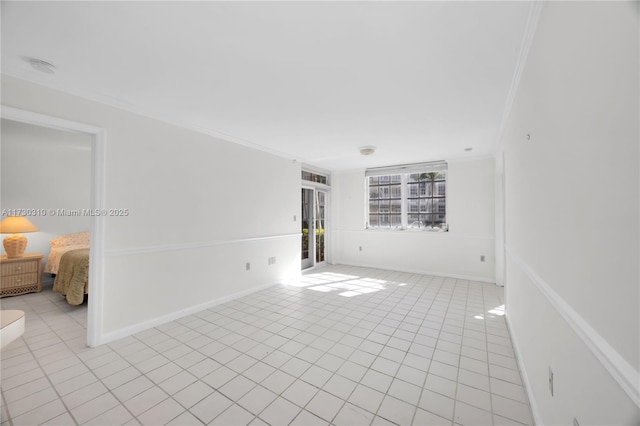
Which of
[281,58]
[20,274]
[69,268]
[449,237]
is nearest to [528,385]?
[281,58]

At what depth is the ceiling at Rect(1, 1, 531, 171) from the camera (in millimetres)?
1556

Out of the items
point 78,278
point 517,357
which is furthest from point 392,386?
point 78,278

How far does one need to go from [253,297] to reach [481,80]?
4.00 metres

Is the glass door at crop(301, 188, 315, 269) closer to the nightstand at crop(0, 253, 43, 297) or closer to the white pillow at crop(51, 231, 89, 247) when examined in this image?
the white pillow at crop(51, 231, 89, 247)

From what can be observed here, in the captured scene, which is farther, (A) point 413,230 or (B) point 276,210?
(A) point 413,230

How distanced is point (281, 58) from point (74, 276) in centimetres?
408

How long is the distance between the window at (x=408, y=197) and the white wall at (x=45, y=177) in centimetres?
583

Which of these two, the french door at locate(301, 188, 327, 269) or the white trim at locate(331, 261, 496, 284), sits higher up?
the french door at locate(301, 188, 327, 269)

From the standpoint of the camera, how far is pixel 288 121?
10.7ft

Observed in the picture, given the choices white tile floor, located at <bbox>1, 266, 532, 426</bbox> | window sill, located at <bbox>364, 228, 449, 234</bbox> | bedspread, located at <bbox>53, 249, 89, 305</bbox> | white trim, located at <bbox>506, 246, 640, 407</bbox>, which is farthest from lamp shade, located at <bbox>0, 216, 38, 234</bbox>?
white trim, located at <bbox>506, 246, 640, 407</bbox>

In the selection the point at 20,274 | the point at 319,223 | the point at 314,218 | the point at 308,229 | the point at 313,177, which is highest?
the point at 313,177

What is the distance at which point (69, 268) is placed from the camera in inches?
148

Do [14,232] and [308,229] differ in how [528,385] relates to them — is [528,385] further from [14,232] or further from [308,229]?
[14,232]

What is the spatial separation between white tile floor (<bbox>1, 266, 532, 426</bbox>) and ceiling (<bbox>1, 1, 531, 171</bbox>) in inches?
98.5
